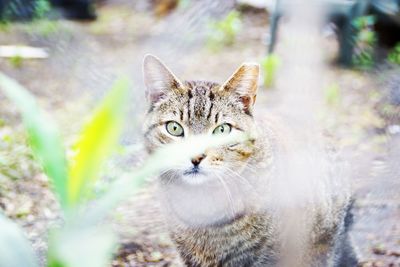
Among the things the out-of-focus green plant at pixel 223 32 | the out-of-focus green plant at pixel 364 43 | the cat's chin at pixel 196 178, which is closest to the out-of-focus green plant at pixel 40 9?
the out-of-focus green plant at pixel 223 32

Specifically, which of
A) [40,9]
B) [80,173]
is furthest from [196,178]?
[40,9]

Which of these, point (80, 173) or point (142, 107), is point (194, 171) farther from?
point (142, 107)

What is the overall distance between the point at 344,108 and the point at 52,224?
1997mm

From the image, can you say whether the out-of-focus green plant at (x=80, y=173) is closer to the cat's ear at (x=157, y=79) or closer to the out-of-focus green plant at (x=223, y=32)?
the cat's ear at (x=157, y=79)

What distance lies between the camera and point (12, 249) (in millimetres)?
702

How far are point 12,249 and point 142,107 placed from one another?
7.11ft

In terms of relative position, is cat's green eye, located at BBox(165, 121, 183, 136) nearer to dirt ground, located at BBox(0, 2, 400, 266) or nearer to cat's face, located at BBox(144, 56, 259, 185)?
cat's face, located at BBox(144, 56, 259, 185)

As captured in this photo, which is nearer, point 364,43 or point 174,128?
point 174,128

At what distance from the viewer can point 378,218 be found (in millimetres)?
2199

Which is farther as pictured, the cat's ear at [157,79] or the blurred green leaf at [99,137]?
the cat's ear at [157,79]

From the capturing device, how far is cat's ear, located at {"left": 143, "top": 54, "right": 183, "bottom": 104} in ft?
5.60

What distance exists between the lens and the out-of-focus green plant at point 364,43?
A: 3.81m

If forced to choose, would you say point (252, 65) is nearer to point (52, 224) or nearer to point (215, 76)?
point (52, 224)

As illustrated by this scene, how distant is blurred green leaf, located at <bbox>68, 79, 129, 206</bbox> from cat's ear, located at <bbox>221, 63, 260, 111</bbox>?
927 mm
